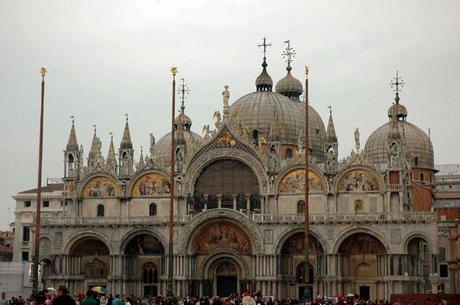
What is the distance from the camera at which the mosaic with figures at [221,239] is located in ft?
257

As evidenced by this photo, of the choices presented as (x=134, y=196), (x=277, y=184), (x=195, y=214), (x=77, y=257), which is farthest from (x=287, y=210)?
(x=77, y=257)

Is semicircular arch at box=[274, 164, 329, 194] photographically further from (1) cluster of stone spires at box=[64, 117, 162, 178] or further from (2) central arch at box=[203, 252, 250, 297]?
(1) cluster of stone spires at box=[64, 117, 162, 178]

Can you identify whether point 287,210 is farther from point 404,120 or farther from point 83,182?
point 404,120

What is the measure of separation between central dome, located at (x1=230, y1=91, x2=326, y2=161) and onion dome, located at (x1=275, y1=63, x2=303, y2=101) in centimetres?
607

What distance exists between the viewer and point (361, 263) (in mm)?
75875

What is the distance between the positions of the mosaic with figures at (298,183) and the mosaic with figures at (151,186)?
1018cm

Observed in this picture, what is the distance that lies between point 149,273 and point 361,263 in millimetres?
18219

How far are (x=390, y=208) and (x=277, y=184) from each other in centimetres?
945

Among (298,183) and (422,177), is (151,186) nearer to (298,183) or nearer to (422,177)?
(298,183)

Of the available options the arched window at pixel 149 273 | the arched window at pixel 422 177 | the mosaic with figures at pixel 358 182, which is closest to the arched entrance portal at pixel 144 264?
the arched window at pixel 149 273

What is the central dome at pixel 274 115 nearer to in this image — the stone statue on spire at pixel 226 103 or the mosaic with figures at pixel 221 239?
the stone statue on spire at pixel 226 103

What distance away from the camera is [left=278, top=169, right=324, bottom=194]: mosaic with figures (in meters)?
77.6

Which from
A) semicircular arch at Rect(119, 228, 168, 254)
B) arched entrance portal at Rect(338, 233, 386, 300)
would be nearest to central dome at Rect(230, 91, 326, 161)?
semicircular arch at Rect(119, 228, 168, 254)

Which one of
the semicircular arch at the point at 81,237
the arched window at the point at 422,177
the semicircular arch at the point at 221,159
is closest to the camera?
the semicircular arch at the point at 221,159
